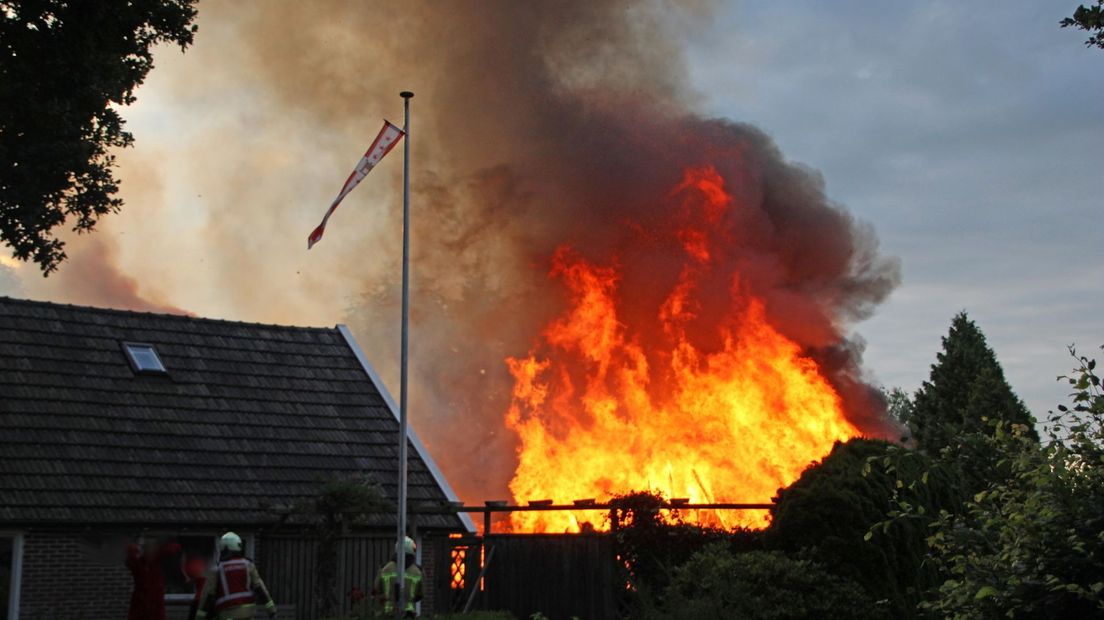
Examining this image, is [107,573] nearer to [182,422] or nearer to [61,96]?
[182,422]

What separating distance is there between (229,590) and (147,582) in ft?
4.68

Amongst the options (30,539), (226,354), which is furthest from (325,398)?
(30,539)

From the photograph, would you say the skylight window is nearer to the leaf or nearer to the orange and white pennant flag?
the orange and white pennant flag

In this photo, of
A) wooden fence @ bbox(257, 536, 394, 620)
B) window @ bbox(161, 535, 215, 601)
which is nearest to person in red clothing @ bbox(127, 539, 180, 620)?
window @ bbox(161, 535, 215, 601)

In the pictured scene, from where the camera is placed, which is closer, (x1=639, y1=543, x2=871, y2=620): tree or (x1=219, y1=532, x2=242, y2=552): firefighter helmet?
(x1=219, y1=532, x2=242, y2=552): firefighter helmet

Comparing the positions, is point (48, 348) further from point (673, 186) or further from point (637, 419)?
point (673, 186)

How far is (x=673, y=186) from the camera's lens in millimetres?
28750

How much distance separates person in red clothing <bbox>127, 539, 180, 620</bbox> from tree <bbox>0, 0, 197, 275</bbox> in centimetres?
736

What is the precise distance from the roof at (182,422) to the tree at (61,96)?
9.44 ft

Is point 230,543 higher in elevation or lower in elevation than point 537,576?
lower

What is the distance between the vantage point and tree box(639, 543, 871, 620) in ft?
53.7

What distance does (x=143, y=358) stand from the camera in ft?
76.2

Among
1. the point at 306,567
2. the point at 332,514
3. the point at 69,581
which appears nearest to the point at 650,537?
the point at 332,514

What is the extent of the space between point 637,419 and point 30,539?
13.2 metres
